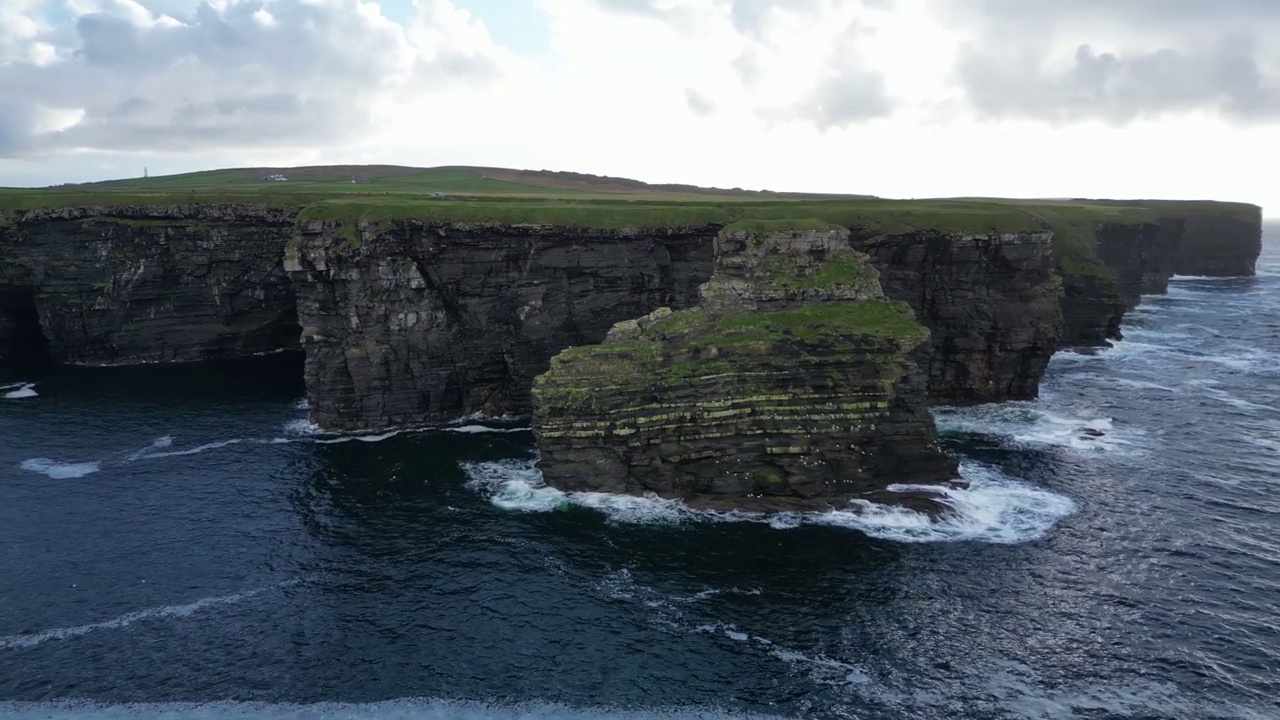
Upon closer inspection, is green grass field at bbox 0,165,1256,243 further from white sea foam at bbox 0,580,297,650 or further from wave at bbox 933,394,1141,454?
white sea foam at bbox 0,580,297,650

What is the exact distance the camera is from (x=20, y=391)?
84625 millimetres

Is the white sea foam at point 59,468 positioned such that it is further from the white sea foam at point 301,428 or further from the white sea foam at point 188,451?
the white sea foam at point 301,428

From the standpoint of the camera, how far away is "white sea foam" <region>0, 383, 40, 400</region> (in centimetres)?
8275

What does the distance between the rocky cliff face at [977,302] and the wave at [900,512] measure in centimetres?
2089

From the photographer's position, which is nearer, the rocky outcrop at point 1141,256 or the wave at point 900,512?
the wave at point 900,512

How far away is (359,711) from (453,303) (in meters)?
46.0

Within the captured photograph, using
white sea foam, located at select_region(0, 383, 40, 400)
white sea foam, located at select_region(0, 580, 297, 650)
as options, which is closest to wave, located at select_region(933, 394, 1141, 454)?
white sea foam, located at select_region(0, 580, 297, 650)

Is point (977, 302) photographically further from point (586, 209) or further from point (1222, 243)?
point (1222, 243)

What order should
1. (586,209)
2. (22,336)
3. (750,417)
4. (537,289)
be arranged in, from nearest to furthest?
1. (750,417)
2. (537,289)
3. (586,209)
4. (22,336)

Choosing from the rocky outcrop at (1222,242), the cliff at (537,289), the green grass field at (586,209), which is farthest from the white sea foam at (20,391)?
the rocky outcrop at (1222,242)

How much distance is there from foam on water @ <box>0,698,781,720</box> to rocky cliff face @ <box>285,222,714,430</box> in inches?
1512

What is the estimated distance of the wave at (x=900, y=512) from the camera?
51.1 meters

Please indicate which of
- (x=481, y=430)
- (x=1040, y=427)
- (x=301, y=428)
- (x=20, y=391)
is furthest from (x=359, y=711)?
(x=20, y=391)

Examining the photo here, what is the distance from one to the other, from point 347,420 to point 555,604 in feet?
125
